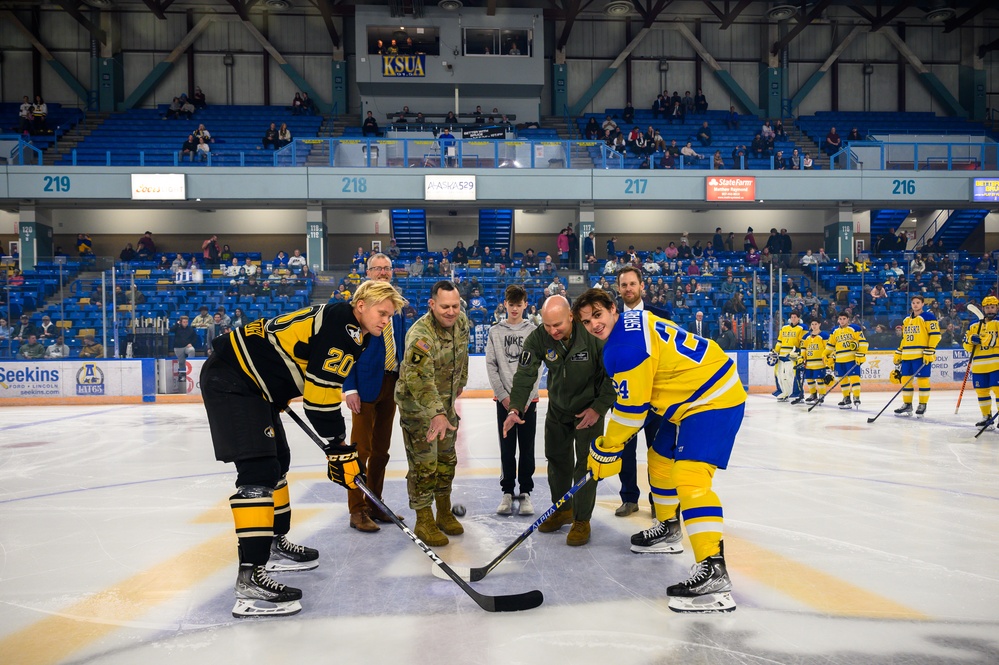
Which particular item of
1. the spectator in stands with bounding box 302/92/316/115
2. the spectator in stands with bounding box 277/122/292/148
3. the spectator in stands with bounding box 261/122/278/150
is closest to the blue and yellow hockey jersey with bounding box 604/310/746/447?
the spectator in stands with bounding box 277/122/292/148

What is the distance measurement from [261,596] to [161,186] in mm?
20342

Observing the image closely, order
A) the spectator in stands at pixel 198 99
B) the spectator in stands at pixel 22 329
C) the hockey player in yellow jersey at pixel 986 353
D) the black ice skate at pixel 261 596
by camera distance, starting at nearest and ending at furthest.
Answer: the black ice skate at pixel 261 596 → the hockey player in yellow jersey at pixel 986 353 → the spectator in stands at pixel 22 329 → the spectator in stands at pixel 198 99

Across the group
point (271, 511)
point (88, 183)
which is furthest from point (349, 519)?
point (88, 183)

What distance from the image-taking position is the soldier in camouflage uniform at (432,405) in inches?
163

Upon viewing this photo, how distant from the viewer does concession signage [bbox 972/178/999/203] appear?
856 inches

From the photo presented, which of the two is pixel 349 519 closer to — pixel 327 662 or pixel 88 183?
pixel 327 662

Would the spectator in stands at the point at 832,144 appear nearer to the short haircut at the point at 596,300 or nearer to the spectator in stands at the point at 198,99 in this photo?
the spectator in stands at the point at 198,99

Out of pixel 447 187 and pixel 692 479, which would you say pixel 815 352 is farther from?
pixel 447 187

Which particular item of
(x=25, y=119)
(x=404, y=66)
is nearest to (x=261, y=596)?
(x=404, y=66)

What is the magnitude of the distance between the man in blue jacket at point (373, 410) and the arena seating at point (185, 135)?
1769 cm

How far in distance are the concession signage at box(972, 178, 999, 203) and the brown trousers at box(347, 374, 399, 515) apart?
23727 millimetres

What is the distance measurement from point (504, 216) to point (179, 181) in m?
10.4

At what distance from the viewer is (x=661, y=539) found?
4.02m

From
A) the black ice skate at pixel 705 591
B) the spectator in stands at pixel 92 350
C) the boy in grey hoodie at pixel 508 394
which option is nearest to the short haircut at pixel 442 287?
the boy in grey hoodie at pixel 508 394
